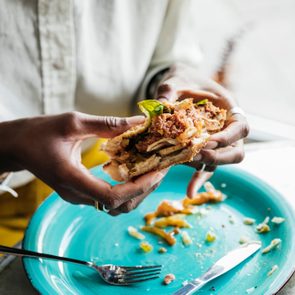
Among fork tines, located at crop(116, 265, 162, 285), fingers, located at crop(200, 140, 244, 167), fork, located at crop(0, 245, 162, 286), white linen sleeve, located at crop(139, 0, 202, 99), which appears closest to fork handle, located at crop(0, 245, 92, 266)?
fork, located at crop(0, 245, 162, 286)

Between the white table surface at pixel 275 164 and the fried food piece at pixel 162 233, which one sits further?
the white table surface at pixel 275 164

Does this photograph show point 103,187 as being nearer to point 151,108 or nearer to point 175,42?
point 151,108

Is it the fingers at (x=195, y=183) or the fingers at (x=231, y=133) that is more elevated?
the fingers at (x=231, y=133)

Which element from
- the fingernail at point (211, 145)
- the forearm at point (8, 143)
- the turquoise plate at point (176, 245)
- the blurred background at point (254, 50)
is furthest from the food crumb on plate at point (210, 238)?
the blurred background at point (254, 50)

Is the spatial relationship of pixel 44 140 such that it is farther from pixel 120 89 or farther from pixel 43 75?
pixel 120 89

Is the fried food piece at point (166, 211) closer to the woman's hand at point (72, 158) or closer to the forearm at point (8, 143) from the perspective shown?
the woman's hand at point (72, 158)

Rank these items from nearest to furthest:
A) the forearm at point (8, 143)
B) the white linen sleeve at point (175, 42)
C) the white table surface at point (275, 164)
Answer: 1. the forearm at point (8, 143)
2. the white table surface at point (275, 164)
3. the white linen sleeve at point (175, 42)

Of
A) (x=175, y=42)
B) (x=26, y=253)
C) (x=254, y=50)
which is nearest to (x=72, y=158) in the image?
(x=26, y=253)
